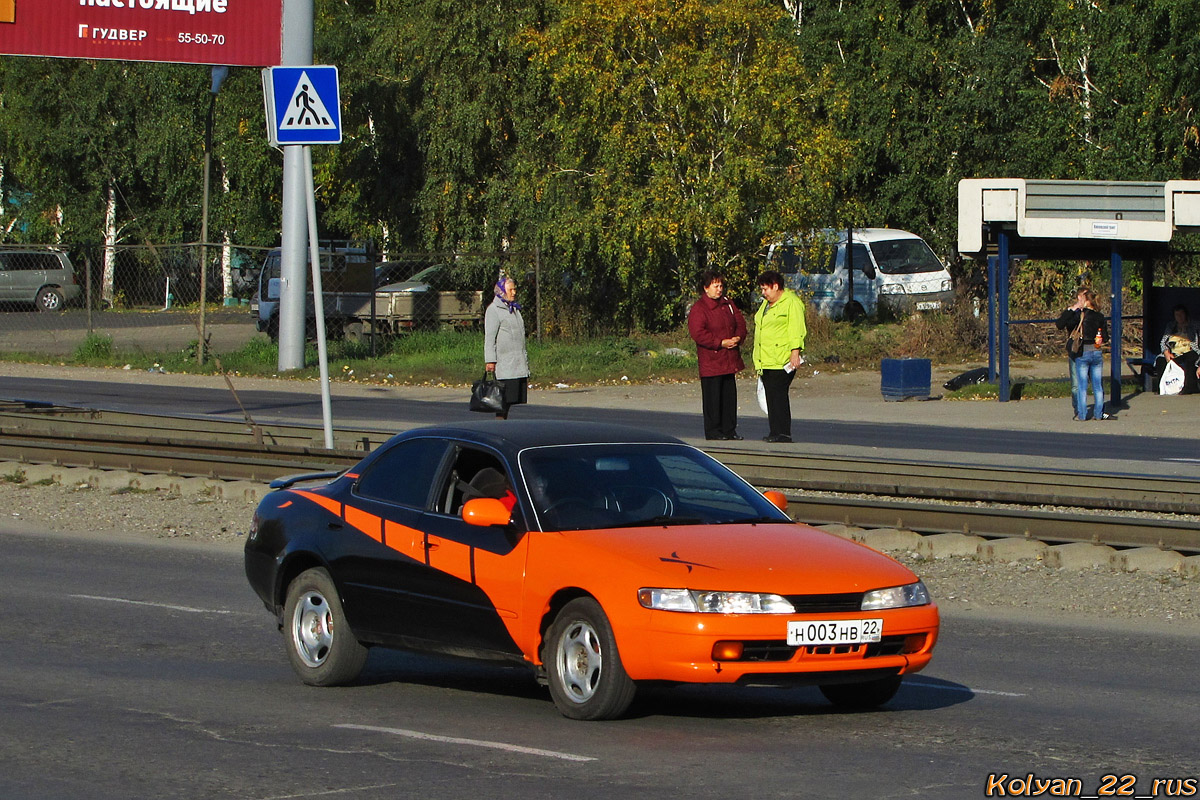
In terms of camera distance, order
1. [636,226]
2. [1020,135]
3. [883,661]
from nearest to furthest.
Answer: [883,661]
[636,226]
[1020,135]

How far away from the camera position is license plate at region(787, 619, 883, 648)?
671 centimetres

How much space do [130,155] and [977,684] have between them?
47558 millimetres

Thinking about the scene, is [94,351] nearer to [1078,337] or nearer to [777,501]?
[1078,337]

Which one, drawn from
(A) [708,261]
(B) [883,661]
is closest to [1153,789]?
(B) [883,661]

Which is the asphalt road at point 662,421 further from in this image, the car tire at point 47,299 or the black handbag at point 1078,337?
the car tire at point 47,299

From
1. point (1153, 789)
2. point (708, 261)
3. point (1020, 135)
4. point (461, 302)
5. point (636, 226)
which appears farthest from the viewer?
point (1020, 135)

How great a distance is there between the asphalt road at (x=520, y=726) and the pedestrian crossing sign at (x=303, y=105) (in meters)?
5.67

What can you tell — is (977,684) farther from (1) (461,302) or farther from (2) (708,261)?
(1) (461,302)

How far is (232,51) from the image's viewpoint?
100 feet

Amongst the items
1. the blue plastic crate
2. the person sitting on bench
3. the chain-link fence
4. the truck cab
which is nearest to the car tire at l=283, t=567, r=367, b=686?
the blue plastic crate

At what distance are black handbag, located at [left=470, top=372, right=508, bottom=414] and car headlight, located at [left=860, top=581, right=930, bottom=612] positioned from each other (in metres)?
9.80

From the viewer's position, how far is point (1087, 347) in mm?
21750

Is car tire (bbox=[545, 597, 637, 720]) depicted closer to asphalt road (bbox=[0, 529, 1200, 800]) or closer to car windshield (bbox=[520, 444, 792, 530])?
asphalt road (bbox=[0, 529, 1200, 800])

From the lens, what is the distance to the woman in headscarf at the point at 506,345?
1698 cm
